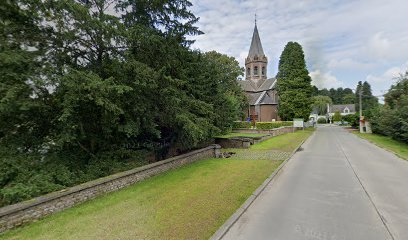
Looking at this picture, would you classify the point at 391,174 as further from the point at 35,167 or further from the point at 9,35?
the point at 9,35

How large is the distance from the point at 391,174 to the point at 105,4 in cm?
1530

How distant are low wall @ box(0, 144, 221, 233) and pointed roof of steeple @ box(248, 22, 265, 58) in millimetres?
52233

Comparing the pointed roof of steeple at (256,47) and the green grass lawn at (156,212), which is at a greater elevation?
the pointed roof of steeple at (256,47)

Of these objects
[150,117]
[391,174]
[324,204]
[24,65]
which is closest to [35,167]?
[24,65]

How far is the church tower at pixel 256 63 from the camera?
57.7 meters

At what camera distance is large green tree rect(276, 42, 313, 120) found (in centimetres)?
4123

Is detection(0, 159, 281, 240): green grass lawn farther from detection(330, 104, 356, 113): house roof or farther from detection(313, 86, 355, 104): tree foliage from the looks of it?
detection(313, 86, 355, 104): tree foliage

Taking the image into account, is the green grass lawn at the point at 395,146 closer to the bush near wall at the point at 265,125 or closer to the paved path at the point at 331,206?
the paved path at the point at 331,206

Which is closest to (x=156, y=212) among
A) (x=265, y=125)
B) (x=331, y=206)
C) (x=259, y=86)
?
(x=331, y=206)

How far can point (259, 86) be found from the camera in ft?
195

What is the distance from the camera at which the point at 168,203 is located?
6973mm

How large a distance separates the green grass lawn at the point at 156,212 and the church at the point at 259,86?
142 feet

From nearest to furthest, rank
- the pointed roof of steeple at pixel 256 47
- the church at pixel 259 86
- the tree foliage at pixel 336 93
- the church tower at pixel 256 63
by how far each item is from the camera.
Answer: the church at pixel 259 86
the pointed roof of steeple at pixel 256 47
the church tower at pixel 256 63
the tree foliage at pixel 336 93

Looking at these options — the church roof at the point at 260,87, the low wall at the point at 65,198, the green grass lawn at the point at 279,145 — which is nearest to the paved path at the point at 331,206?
the low wall at the point at 65,198
